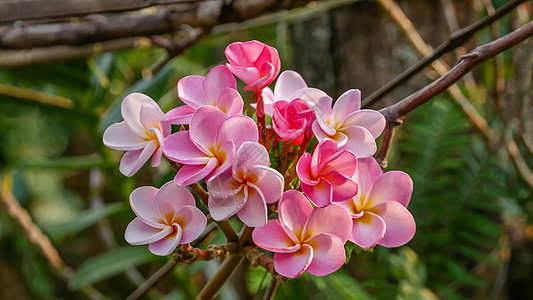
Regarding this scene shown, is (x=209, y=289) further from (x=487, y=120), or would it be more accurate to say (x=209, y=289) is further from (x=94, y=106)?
(x=487, y=120)

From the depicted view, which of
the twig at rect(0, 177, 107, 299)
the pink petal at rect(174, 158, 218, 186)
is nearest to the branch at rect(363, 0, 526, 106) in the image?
the pink petal at rect(174, 158, 218, 186)

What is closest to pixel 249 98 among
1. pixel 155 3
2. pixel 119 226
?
pixel 155 3

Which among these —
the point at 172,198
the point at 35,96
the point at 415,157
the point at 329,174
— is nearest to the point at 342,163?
the point at 329,174

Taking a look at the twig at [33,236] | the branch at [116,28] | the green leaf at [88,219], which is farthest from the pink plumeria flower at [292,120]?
the twig at [33,236]

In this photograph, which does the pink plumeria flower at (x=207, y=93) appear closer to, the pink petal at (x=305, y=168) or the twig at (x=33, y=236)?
the pink petal at (x=305, y=168)

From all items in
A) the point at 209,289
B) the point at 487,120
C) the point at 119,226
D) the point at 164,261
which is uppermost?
the point at 209,289

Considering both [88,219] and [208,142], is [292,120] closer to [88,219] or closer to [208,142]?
[208,142]

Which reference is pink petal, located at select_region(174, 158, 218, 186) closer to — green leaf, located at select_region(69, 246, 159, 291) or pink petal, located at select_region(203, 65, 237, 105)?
pink petal, located at select_region(203, 65, 237, 105)
